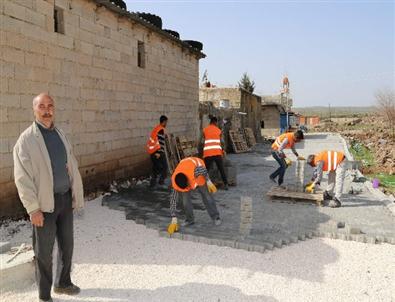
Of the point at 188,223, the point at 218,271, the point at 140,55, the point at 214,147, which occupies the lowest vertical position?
the point at 218,271

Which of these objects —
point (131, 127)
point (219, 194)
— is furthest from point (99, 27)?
point (219, 194)

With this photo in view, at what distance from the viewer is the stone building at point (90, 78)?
20.9 ft

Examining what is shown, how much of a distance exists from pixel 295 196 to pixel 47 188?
18.6 ft

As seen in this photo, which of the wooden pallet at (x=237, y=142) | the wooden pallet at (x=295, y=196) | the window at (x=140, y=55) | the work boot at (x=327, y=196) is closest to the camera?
the wooden pallet at (x=295, y=196)

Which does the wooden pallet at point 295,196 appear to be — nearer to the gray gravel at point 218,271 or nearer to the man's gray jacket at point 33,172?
the gray gravel at point 218,271

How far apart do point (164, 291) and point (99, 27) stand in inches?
262

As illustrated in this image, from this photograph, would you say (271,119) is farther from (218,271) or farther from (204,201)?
(218,271)

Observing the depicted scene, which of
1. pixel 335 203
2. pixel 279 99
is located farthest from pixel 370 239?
pixel 279 99

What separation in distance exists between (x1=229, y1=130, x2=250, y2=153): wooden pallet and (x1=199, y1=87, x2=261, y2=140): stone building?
2.14m

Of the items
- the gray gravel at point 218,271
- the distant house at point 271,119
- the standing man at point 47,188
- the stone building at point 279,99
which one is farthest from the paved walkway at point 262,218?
the stone building at point 279,99

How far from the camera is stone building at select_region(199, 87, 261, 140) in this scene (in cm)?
2366

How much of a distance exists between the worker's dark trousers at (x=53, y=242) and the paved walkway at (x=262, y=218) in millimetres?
2133

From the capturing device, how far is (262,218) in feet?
23.1

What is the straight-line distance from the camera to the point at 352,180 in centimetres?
1054
